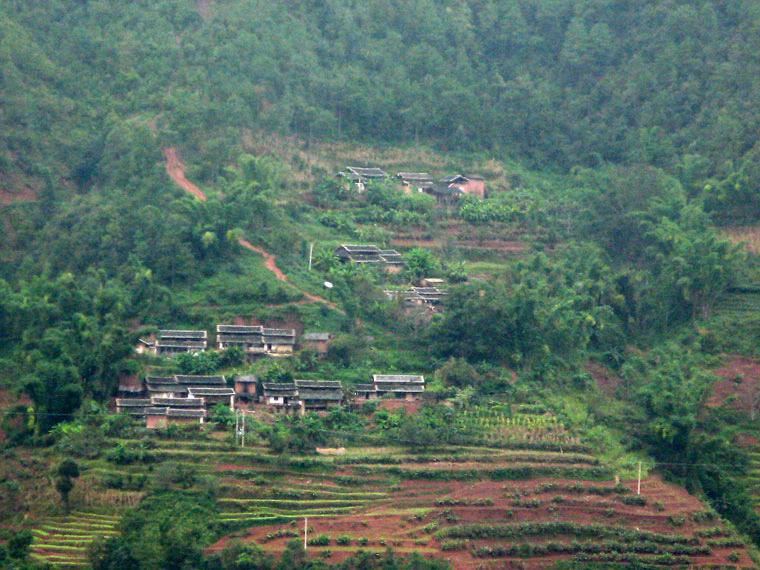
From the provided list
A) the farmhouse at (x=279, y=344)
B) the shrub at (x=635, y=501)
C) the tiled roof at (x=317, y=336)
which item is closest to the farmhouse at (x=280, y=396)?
the farmhouse at (x=279, y=344)

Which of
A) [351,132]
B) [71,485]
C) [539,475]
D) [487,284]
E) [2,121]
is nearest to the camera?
[71,485]

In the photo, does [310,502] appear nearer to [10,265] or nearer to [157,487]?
[157,487]

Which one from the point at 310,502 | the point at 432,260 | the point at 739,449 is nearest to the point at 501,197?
the point at 432,260

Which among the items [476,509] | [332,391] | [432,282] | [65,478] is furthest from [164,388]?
[432,282]

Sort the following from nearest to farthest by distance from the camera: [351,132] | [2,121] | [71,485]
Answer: [71,485] < [2,121] < [351,132]

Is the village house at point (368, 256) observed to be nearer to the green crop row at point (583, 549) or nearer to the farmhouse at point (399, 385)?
the farmhouse at point (399, 385)

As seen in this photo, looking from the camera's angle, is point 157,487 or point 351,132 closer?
point 157,487
